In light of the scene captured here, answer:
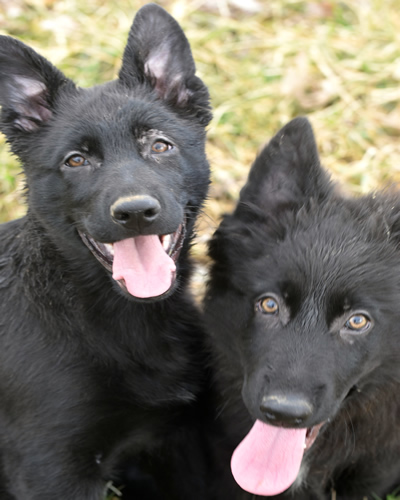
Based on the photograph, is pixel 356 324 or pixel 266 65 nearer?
pixel 356 324

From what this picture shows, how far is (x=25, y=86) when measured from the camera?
Answer: 341 centimetres

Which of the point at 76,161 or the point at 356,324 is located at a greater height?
the point at 76,161

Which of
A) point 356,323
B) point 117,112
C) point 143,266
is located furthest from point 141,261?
point 356,323

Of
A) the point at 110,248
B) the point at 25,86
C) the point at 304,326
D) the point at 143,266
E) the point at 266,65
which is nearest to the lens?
the point at 304,326

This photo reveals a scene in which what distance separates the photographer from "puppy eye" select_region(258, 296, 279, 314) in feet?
9.78

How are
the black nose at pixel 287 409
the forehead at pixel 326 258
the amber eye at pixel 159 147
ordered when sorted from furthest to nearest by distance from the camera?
the amber eye at pixel 159 147, the forehead at pixel 326 258, the black nose at pixel 287 409

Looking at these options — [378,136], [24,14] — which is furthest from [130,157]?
[24,14]

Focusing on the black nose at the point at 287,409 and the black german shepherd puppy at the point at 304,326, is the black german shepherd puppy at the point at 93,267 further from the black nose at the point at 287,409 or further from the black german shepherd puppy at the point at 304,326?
the black nose at the point at 287,409

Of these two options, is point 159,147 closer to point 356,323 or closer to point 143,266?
point 143,266

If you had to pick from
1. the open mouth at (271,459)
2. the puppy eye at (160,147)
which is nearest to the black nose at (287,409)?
the open mouth at (271,459)

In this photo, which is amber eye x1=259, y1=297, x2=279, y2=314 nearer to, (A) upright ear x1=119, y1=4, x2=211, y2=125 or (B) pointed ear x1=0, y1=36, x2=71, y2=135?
(A) upright ear x1=119, y1=4, x2=211, y2=125

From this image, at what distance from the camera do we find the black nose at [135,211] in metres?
2.89

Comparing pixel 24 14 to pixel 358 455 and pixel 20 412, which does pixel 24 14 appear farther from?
pixel 358 455

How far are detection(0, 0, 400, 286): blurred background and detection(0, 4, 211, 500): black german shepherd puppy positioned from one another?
1849 millimetres
